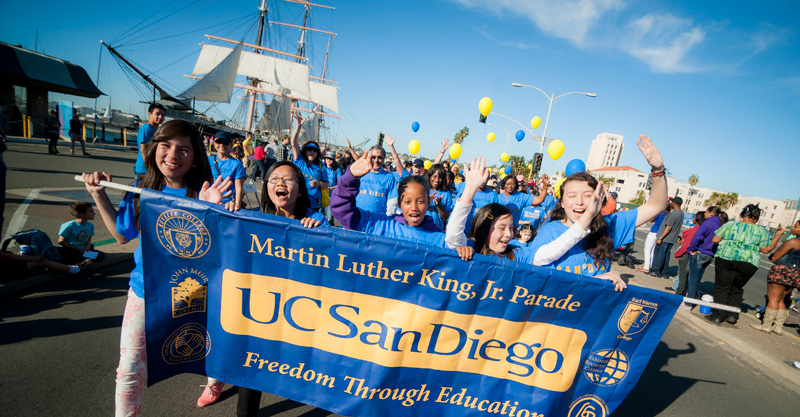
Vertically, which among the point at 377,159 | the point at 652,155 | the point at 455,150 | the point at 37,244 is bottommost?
the point at 37,244

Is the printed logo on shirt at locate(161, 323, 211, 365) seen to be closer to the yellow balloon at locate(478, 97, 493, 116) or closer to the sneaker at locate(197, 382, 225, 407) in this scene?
the sneaker at locate(197, 382, 225, 407)

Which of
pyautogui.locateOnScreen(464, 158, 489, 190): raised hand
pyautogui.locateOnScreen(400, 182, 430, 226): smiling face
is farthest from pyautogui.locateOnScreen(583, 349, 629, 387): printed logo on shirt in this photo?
pyautogui.locateOnScreen(400, 182, 430, 226): smiling face

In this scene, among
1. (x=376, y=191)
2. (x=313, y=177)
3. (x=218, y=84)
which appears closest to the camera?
(x=376, y=191)

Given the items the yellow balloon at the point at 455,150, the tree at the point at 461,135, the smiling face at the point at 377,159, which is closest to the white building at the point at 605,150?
the tree at the point at 461,135

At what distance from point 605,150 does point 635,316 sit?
149 metres

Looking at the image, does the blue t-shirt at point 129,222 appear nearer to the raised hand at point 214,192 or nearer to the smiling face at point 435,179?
the raised hand at point 214,192

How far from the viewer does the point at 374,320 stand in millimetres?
1888

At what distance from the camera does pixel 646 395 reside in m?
3.32

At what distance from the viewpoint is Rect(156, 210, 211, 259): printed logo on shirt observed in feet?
6.03

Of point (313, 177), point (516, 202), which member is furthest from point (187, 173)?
point (516, 202)

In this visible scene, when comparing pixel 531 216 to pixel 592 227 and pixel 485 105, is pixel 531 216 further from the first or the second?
pixel 485 105

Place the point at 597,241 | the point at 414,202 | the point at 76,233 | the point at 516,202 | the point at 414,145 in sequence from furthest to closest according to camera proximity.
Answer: the point at 414,145, the point at 516,202, the point at 76,233, the point at 414,202, the point at 597,241

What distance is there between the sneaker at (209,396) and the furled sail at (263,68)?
4735 centimetres

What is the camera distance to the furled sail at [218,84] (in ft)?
112
